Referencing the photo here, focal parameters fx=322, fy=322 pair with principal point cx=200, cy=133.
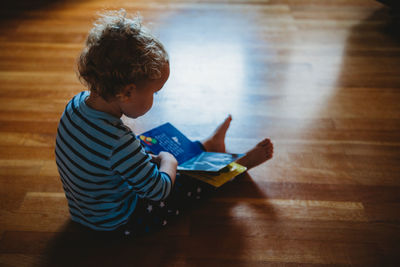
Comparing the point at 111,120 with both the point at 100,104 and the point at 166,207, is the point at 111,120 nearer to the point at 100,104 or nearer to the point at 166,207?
the point at 100,104

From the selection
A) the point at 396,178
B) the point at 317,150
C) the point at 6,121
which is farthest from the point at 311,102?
the point at 6,121

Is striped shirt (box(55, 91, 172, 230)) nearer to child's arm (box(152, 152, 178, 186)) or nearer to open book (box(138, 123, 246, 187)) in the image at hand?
child's arm (box(152, 152, 178, 186))

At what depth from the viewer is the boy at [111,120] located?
0.63 meters

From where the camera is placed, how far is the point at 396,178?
1.14 metres

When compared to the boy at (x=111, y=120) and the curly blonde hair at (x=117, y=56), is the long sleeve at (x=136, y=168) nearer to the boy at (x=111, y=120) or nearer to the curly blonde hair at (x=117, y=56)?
the boy at (x=111, y=120)

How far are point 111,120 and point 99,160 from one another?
91mm

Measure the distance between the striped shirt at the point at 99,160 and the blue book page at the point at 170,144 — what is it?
0.83 feet

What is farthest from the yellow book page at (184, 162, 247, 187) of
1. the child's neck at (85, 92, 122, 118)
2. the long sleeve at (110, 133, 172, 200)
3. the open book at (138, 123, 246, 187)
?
the child's neck at (85, 92, 122, 118)

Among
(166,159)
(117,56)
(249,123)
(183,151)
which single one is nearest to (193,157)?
(183,151)

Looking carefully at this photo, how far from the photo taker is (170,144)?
1.10 m

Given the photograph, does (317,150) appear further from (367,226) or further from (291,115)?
(367,226)

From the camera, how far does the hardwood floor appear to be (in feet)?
3.10

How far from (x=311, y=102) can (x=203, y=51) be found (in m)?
0.67

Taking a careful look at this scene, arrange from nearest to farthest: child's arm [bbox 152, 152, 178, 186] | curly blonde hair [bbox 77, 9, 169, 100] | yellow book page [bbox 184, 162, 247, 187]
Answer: curly blonde hair [bbox 77, 9, 169, 100]
child's arm [bbox 152, 152, 178, 186]
yellow book page [bbox 184, 162, 247, 187]
